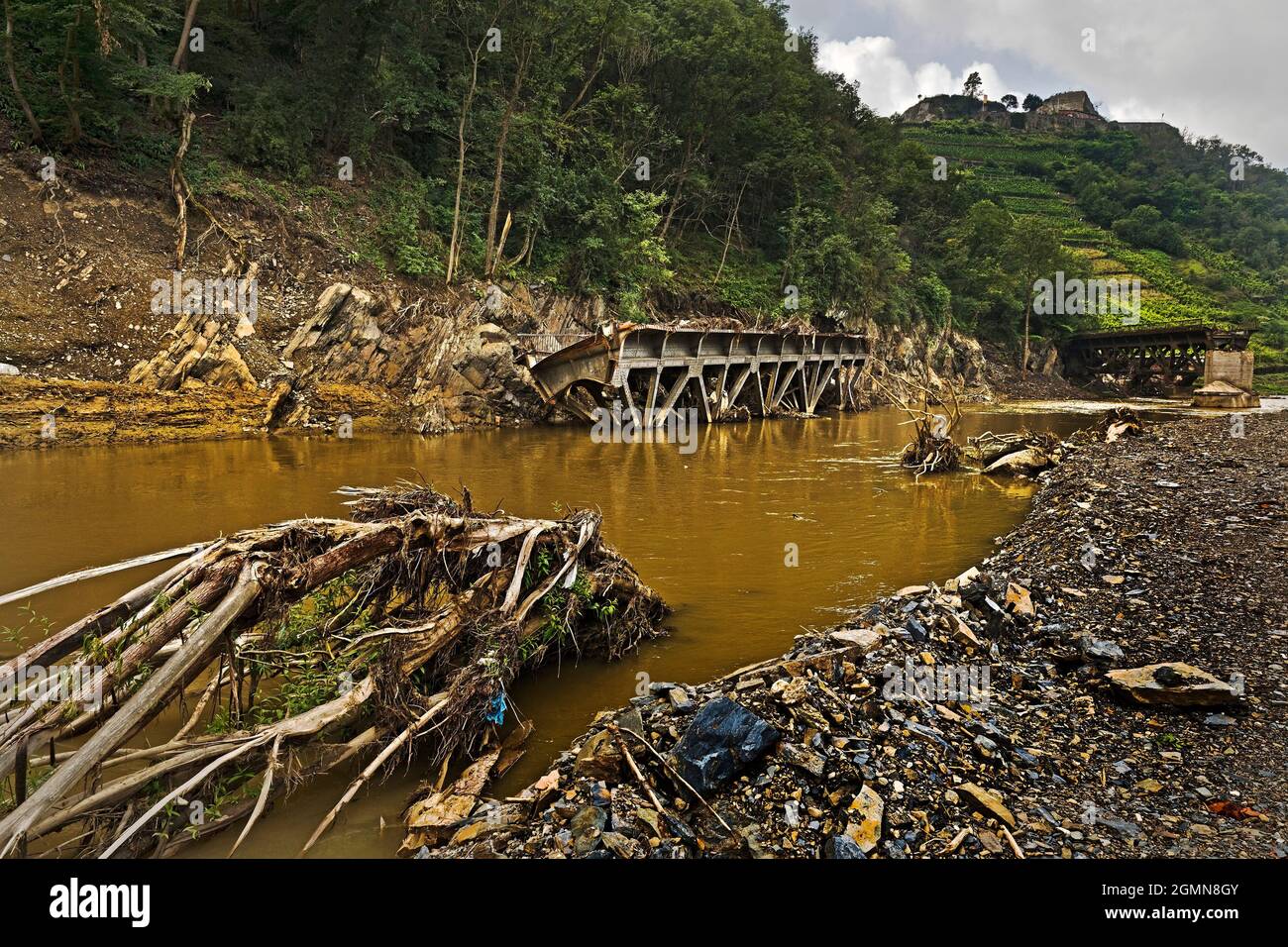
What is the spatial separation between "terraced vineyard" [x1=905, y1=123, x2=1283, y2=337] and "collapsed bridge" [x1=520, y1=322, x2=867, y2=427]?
157 feet

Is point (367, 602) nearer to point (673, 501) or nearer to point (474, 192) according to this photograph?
point (673, 501)

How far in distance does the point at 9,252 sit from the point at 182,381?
5013 millimetres

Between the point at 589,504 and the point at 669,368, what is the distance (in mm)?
13884

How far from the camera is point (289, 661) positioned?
4.37m

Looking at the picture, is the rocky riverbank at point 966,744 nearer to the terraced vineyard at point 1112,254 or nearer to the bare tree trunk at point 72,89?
the bare tree trunk at point 72,89

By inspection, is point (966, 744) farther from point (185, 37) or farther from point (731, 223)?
point (731, 223)

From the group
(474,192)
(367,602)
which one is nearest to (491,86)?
(474,192)

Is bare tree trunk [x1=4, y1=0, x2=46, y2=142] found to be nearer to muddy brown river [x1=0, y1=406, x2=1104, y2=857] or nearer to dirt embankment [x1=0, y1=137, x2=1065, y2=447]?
dirt embankment [x1=0, y1=137, x2=1065, y2=447]

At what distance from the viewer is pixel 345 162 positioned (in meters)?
25.4

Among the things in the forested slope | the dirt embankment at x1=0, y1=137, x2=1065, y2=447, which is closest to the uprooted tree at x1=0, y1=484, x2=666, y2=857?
the dirt embankment at x1=0, y1=137, x2=1065, y2=447

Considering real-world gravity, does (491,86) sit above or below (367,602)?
above

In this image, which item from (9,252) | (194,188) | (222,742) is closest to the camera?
(222,742)

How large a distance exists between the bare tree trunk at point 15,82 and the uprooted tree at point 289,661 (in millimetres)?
21421

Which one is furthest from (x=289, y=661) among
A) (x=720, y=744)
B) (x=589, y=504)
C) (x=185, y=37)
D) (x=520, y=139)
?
(x=520, y=139)
